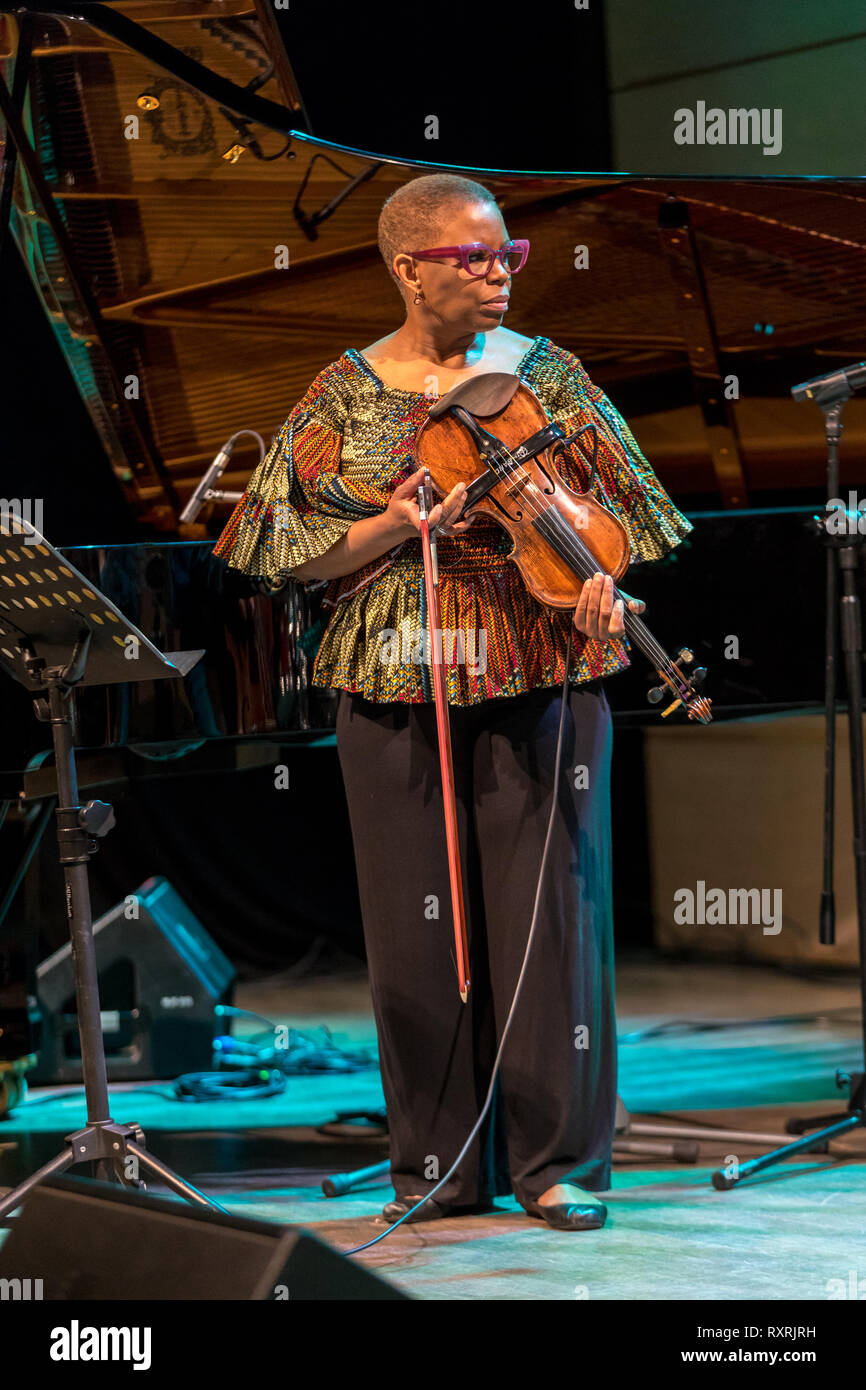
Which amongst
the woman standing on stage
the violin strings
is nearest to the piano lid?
the woman standing on stage

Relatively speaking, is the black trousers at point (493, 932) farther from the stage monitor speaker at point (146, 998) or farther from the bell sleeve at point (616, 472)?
the stage monitor speaker at point (146, 998)

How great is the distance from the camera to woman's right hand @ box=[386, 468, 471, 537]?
2775 mm

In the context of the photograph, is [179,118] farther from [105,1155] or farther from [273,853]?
[273,853]

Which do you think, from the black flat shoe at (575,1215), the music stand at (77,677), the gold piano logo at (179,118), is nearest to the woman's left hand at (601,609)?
the music stand at (77,677)

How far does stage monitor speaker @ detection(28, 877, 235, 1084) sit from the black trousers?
145 centimetres

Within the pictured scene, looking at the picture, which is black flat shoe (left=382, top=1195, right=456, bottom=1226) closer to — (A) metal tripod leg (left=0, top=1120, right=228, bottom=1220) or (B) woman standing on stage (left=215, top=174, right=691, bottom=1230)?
(B) woman standing on stage (left=215, top=174, right=691, bottom=1230)

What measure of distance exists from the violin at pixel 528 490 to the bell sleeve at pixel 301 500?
20cm

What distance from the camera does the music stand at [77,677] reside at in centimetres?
274

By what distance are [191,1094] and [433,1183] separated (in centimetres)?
144

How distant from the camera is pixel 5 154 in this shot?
3984 mm

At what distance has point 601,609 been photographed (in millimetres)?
2783

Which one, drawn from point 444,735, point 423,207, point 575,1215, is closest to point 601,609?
point 444,735

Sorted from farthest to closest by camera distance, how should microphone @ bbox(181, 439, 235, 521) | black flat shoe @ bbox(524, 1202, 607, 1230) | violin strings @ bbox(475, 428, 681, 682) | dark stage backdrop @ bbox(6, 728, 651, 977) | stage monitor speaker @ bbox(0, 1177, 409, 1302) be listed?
1. dark stage backdrop @ bbox(6, 728, 651, 977)
2. microphone @ bbox(181, 439, 235, 521)
3. black flat shoe @ bbox(524, 1202, 607, 1230)
4. violin strings @ bbox(475, 428, 681, 682)
5. stage monitor speaker @ bbox(0, 1177, 409, 1302)
